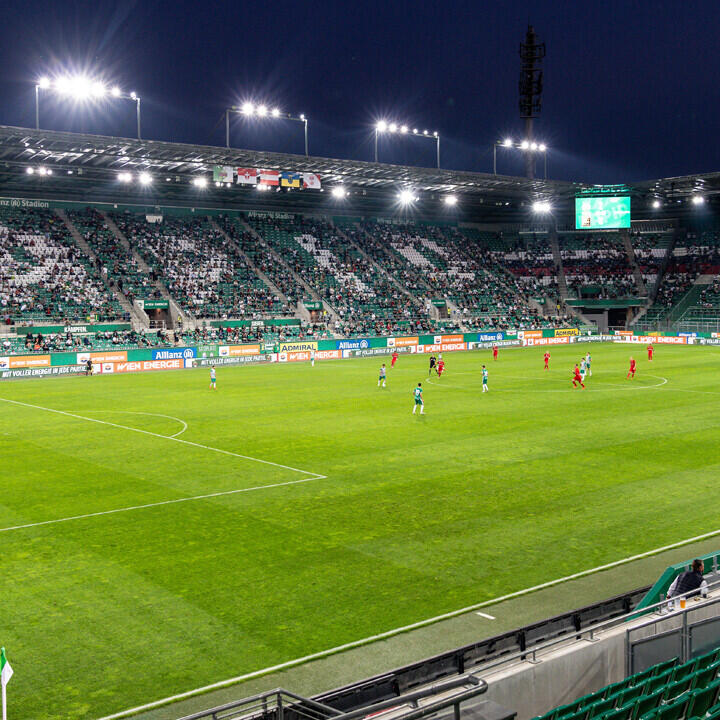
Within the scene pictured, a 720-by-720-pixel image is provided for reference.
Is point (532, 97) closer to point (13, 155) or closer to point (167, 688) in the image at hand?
point (13, 155)

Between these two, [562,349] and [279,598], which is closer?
[279,598]

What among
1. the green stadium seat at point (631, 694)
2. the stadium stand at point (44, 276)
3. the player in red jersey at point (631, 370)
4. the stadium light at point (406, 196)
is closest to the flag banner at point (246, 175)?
→ the stadium stand at point (44, 276)

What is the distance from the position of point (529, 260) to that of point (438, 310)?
73.6 ft

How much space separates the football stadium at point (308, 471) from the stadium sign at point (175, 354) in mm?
174

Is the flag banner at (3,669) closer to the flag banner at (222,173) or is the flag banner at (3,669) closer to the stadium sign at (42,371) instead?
the stadium sign at (42,371)

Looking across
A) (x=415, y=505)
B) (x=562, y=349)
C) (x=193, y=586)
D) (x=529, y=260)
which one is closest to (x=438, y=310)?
(x=562, y=349)

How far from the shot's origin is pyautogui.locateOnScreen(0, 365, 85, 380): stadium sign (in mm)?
53000

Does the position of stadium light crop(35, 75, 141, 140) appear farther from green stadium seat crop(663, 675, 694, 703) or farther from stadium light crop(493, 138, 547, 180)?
green stadium seat crop(663, 675, 694, 703)

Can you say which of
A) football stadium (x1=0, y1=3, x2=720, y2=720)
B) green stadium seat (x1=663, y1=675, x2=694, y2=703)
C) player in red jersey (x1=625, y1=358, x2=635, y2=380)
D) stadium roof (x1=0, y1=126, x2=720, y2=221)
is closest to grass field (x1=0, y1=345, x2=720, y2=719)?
football stadium (x1=0, y1=3, x2=720, y2=720)

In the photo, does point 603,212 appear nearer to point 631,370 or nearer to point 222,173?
point 631,370

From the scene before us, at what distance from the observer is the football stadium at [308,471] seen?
10.9 m

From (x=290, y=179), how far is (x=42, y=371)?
1032 inches

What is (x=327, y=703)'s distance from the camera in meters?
9.36

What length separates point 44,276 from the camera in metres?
67.1
